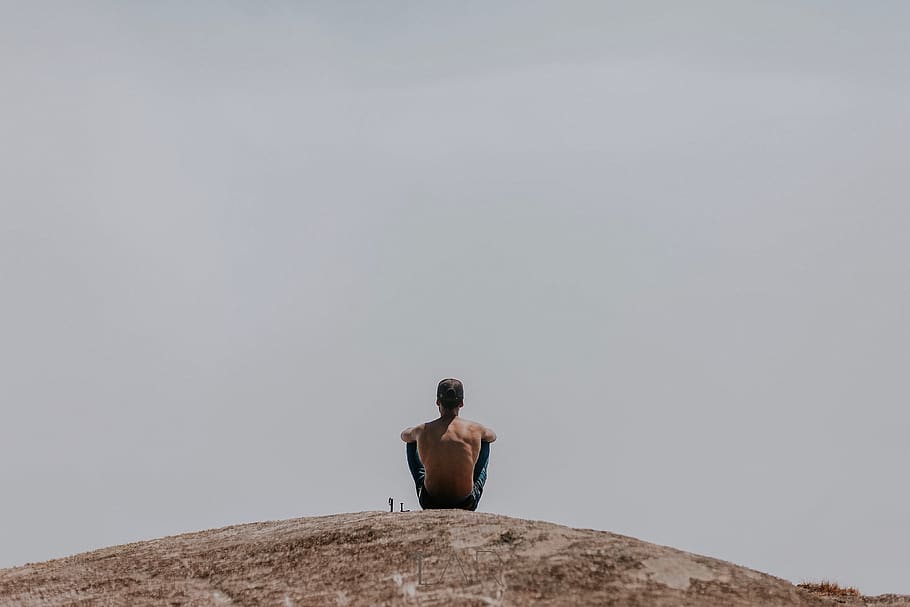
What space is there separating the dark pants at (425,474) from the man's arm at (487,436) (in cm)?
7

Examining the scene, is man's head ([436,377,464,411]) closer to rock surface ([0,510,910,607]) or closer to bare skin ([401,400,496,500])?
bare skin ([401,400,496,500])

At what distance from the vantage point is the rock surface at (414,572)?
1043cm

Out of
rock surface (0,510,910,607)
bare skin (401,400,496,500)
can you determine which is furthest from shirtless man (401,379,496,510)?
rock surface (0,510,910,607)

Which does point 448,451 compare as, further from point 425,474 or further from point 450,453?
point 425,474

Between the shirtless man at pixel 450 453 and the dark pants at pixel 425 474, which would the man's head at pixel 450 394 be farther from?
the dark pants at pixel 425 474

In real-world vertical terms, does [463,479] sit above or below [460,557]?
above

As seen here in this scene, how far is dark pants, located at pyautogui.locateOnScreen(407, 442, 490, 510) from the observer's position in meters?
14.7

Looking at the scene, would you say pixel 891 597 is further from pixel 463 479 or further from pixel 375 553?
pixel 375 553

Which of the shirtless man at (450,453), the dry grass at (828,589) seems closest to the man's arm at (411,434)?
the shirtless man at (450,453)

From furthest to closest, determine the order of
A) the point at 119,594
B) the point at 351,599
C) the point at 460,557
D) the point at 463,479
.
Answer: the point at 463,479 → the point at 119,594 → the point at 460,557 → the point at 351,599

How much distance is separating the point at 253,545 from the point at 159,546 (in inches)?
82.8

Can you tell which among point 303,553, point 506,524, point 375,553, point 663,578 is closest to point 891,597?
point 663,578

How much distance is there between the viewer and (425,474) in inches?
582

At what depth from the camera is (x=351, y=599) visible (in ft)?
34.7
